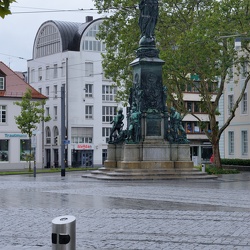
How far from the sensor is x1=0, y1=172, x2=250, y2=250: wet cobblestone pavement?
463 inches

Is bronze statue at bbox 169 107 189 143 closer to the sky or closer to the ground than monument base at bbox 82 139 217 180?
closer to the sky

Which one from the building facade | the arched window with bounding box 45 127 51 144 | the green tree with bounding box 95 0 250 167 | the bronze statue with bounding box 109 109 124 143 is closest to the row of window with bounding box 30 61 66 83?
the arched window with bounding box 45 127 51 144

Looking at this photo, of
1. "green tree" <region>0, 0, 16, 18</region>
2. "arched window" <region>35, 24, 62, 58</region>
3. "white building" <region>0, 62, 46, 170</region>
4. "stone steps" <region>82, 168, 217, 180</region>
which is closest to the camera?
"green tree" <region>0, 0, 16, 18</region>

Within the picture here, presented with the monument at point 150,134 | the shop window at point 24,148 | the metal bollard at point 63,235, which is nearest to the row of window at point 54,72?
the shop window at point 24,148

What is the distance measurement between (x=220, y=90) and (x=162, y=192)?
22.9 m

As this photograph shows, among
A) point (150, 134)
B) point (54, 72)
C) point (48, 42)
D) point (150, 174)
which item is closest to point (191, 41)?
point (150, 134)

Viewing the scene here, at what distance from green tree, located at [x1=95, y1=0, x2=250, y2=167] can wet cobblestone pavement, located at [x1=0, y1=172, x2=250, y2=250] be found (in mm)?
18322

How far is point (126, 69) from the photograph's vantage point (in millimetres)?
49188

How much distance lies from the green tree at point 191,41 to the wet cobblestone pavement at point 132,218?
60.1 feet

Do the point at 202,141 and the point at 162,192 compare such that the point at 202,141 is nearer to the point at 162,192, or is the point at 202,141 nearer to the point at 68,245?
the point at 162,192

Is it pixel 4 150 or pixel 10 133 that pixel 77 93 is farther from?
pixel 4 150

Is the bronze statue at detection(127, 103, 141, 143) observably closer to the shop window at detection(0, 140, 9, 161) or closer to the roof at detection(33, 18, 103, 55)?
the shop window at detection(0, 140, 9, 161)

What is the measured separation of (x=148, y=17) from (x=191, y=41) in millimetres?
6802

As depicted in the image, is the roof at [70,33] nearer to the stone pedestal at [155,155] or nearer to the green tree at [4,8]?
the stone pedestal at [155,155]
